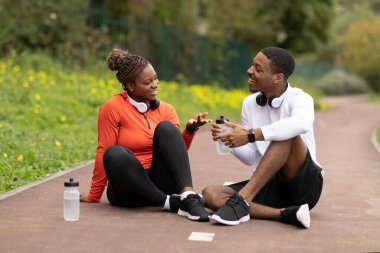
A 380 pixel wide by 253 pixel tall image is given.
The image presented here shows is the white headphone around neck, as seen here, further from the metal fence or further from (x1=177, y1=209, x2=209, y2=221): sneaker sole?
the metal fence

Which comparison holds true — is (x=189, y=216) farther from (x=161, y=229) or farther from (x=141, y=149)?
(x=141, y=149)

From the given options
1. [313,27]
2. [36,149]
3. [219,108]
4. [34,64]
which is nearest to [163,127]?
[36,149]

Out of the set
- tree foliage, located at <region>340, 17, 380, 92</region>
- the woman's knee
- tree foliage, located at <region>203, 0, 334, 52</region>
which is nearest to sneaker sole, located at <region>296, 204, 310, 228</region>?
the woman's knee

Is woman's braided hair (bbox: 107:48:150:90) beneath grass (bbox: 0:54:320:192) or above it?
above

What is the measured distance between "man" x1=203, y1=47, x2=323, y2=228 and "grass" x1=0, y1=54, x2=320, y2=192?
2.38 metres

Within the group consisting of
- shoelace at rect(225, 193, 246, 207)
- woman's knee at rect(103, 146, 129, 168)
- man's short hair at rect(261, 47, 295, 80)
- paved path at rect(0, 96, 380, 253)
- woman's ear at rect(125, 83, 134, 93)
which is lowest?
paved path at rect(0, 96, 380, 253)

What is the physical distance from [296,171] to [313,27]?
88.5ft

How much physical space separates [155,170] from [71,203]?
0.74 meters

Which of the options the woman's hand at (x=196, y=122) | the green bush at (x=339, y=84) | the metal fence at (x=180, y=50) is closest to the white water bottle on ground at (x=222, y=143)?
the woman's hand at (x=196, y=122)

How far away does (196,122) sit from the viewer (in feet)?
19.8

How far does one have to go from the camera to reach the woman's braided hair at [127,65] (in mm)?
6152

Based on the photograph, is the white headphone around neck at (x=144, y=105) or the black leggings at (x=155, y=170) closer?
the black leggings at (x=155, y=170)

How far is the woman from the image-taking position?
5.89 meters

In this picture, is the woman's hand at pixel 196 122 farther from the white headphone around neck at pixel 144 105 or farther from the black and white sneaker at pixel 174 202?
the black and white sneaker at pixel 174 202
